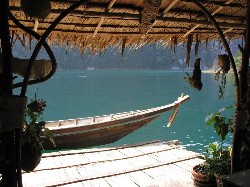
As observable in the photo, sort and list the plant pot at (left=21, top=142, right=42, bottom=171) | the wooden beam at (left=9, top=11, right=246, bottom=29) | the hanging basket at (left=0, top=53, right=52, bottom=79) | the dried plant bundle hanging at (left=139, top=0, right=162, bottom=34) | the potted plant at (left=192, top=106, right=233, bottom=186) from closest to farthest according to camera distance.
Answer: the hanging basket at (left=0, top=53, right=52, bottom=79) → the plant pot at (left=21, top=142, right=42, bottom=171) → the dried plant bundle hanging at (left=139, top=0, right=162, bottom=34) → the wooden beam at (left=9, top=11, right=246, bottom=29) → the potted plant at (left=192, top=106, right=233, bottom=186)

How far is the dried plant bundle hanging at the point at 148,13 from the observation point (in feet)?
8.17

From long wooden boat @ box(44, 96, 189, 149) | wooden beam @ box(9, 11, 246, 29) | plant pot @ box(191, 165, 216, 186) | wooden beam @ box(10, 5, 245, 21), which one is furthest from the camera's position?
long wooden boat @ box(44, 96, 189, 149)

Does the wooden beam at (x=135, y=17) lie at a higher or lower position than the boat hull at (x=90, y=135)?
higher

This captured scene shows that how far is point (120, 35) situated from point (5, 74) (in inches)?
104

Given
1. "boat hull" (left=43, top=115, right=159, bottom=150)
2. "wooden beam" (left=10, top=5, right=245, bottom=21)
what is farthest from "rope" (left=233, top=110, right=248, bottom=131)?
"boat hull" (left=43, top=115, right=159, bottom=150)

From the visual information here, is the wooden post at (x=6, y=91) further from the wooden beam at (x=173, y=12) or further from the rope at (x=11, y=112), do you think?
the wooden beam at (x=173, y=12)

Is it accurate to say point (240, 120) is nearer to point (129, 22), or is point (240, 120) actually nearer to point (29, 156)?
point (29, 156)

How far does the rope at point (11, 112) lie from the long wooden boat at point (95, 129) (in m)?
6.83

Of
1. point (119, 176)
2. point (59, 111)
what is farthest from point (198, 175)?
point (59, 111)

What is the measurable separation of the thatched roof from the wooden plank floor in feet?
7.17

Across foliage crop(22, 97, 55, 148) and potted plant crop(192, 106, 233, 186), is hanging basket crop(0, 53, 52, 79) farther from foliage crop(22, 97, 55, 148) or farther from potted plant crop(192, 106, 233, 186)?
potted plant crop(192, 106, 233, 186)

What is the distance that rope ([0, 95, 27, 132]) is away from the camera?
4.74ft

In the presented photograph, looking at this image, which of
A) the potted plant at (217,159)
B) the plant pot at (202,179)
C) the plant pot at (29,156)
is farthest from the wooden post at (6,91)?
the plant pot at (202,179)

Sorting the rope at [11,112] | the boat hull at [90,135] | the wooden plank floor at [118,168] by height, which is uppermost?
the rope at [11,112]
